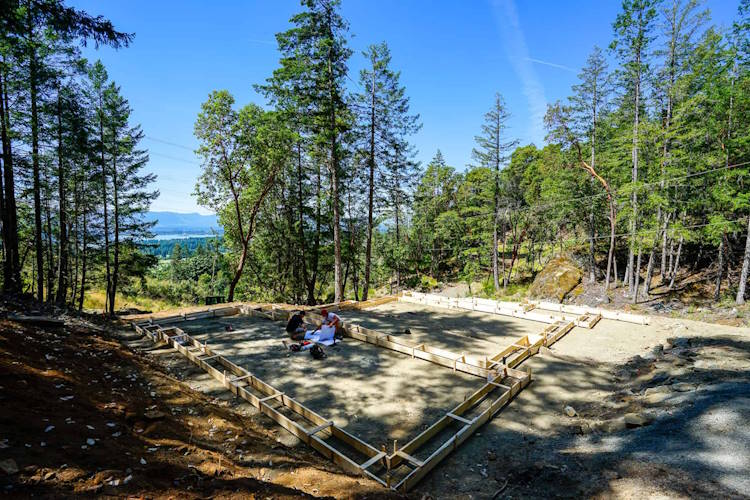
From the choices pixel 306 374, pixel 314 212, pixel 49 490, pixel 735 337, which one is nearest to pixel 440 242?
pixel 314 212

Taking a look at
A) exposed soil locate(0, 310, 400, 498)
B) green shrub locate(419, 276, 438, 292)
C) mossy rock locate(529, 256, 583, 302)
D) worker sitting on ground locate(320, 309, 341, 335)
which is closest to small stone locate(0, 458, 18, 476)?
exposed soil locate(0, 310, 400, 498)

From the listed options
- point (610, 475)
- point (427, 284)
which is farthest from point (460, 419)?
point (427, 284)

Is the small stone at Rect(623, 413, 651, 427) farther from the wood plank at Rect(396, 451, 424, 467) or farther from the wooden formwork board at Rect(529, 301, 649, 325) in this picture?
the wooden formwork board at Rect(529, 301, 649, 325)

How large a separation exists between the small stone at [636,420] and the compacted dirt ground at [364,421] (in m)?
0.03

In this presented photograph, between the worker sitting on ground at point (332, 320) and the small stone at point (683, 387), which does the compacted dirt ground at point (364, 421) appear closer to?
the small stone at point (683, 387)

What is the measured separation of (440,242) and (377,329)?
865 inches

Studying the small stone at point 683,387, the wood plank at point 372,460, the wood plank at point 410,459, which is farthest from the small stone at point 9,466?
the small stone at point 683,387

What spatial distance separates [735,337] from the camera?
8.79m

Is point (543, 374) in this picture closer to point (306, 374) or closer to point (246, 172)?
point (306, 374)

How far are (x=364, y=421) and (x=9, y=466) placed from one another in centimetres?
457

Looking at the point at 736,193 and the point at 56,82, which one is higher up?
the point at 56,82

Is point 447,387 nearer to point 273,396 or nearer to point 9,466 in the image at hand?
point 273,396

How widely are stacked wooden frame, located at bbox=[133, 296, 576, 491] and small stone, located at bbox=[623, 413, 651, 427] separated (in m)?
1.96

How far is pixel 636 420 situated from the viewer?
512 centimetres
